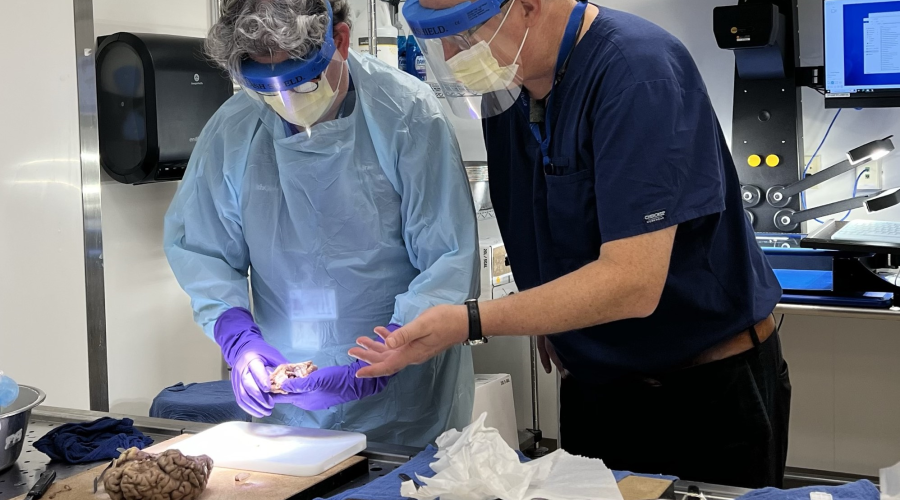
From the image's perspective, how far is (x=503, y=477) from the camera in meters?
1.14

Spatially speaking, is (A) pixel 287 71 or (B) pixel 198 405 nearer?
(A) pixel 287 71

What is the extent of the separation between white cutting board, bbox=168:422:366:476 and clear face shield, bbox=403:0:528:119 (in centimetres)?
57

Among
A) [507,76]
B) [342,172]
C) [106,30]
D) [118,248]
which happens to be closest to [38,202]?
[118,248]

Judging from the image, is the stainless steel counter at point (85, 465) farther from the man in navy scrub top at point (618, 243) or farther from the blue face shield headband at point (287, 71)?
the blue face shield headband at point (287, 71)

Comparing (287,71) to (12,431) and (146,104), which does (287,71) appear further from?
(146,104)

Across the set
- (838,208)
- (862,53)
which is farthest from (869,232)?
(862,53)

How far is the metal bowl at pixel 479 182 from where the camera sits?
2939 millimetres

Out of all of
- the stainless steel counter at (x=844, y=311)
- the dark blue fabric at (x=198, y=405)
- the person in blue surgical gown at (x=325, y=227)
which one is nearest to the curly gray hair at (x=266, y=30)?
the person in blue surgical gown at (x=325, y=227)

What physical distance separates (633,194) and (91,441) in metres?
0.94

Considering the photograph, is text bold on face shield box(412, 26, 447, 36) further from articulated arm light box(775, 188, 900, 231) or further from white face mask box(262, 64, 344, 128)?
articulated arm light box(775, 188, 900, 231)

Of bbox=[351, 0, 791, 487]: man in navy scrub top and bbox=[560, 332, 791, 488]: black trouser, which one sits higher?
bbox=[351, 0, 791, 487]: man in navy scrub top

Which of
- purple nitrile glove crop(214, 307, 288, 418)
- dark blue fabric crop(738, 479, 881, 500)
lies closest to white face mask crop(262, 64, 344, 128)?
purple nitrile glove crop(214, 307, 288, 418)

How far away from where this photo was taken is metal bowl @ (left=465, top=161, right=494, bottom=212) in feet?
9.64

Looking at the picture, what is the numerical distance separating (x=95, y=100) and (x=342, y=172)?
4.81 feet
